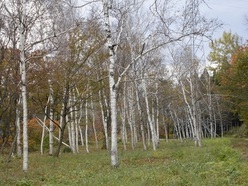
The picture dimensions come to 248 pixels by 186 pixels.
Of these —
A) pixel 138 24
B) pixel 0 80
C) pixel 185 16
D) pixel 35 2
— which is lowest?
pixel 0 80

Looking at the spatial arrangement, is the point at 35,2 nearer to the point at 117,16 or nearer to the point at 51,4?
the point at 51,4

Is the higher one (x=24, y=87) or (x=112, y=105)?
(x=24, y=87)

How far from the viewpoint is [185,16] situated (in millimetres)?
14070

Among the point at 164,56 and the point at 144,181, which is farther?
the point at 164,56

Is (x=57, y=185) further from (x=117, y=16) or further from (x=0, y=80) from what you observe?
(x=0, y=80)

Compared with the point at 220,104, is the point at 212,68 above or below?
above

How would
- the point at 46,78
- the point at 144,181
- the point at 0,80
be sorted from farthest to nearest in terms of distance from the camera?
the point at 46,78, the point at 0,80, the point at 144,181

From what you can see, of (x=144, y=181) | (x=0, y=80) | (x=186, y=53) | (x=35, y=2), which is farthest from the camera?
(x=186, y=53)

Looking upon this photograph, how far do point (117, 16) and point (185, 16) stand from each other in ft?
9.99

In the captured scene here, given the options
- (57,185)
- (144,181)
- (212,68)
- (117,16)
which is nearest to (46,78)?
(117,16)

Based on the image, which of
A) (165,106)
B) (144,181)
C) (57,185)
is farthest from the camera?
(165,106)

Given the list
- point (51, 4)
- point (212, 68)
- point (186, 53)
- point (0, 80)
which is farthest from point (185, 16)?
point (212, 68)

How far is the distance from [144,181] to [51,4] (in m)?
8.76

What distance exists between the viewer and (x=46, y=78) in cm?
2081
